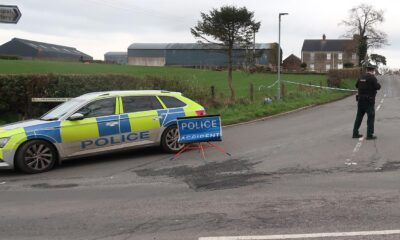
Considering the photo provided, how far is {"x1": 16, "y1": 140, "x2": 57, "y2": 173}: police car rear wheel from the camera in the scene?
9065mm

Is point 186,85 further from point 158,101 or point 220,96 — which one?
point 158,101

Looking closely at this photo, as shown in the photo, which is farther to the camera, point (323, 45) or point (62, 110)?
point (323, 45)

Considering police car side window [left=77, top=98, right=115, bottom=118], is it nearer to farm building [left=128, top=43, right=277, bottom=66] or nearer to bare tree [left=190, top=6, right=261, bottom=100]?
bare tree [left=190, top=6, right=261, bottom=100]

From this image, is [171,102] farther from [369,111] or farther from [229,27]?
[229,27]

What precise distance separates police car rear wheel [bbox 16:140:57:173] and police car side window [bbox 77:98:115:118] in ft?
3.31

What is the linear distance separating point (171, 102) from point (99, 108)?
1779 mm

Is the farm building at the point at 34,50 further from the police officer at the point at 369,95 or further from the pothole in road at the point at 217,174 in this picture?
the pothole in road at the point at 217,174

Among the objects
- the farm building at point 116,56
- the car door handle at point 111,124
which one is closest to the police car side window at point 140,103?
the car door handle at point 111,124

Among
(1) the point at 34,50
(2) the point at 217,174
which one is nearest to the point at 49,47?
(1) the point at 34,50

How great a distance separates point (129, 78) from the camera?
17578mm

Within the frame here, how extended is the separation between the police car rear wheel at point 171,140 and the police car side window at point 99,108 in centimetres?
128

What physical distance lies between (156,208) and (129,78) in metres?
11.8

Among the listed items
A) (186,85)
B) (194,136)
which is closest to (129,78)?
(186,85)

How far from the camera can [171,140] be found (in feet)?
35.3
